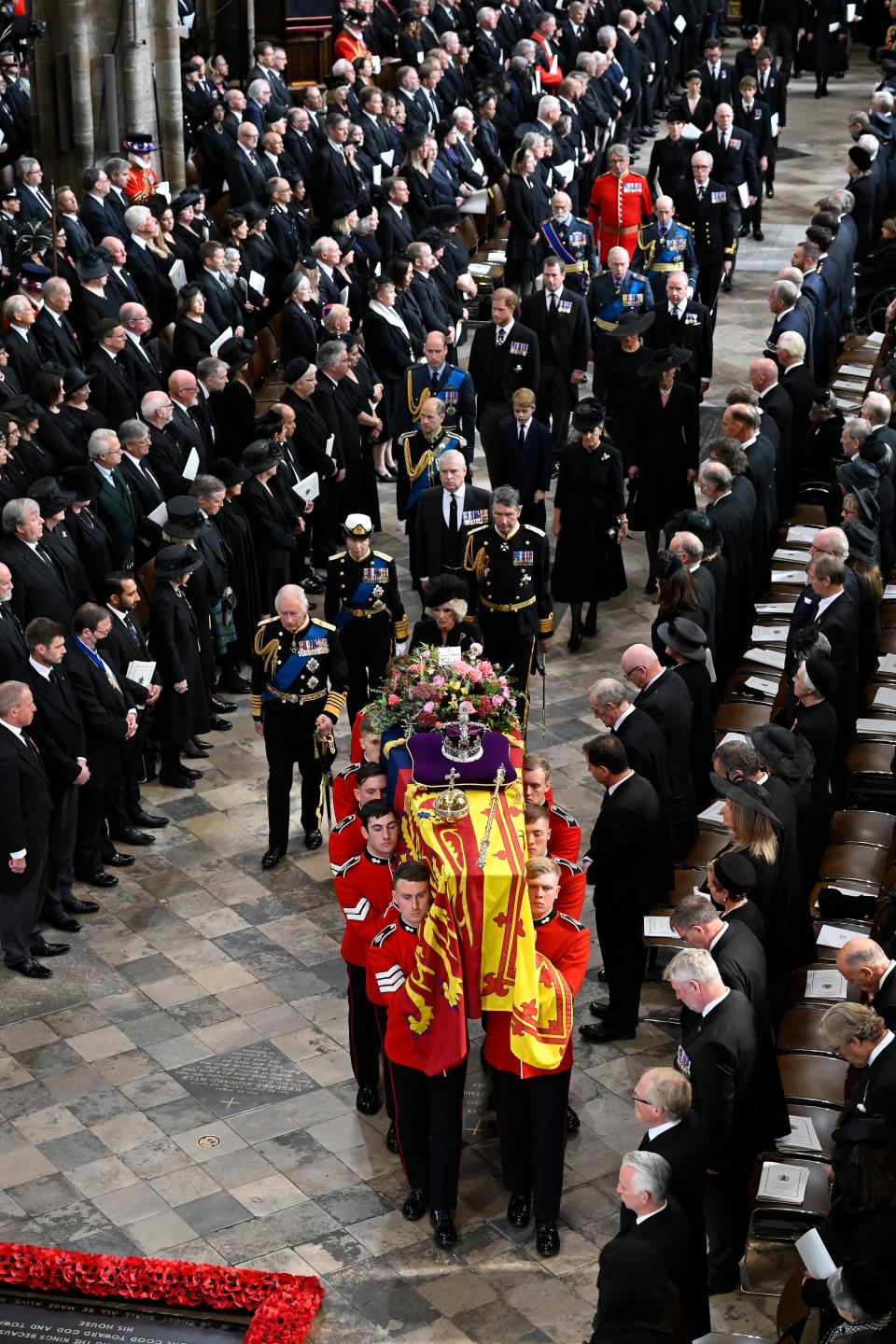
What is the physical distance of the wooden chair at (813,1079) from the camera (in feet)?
24.4

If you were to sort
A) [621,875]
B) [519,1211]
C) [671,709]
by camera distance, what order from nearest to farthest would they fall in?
[519,1211] → [621,875] → [671,709]

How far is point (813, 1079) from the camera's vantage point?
298 inches

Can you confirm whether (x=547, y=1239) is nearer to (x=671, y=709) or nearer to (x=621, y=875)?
(x=621, y=875)

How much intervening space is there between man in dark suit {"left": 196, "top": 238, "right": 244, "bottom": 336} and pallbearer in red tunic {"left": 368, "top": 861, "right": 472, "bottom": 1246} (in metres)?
6.96

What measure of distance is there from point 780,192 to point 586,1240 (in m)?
16.5

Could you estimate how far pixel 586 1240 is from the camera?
23.9 ft

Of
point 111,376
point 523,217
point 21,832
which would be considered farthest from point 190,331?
point 21,832

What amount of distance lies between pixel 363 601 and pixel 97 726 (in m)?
1.73

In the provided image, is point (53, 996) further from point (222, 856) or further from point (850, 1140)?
point (850, 1140)

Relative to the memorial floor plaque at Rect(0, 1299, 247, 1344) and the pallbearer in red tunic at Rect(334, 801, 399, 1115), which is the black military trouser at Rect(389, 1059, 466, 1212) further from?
the memorial floor plaque at Rect(0, 1299, 247, 1344)

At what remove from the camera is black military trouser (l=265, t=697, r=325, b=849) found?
31.7 feet

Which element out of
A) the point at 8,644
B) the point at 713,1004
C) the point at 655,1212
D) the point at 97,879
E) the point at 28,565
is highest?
the point at 28,565

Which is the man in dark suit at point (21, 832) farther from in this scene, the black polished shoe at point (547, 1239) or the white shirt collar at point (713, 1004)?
the white shirt collar at point (713, 1004)

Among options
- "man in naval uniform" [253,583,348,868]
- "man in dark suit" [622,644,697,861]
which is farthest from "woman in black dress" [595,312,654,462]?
"man in dark suit" [622,644,697,861]
